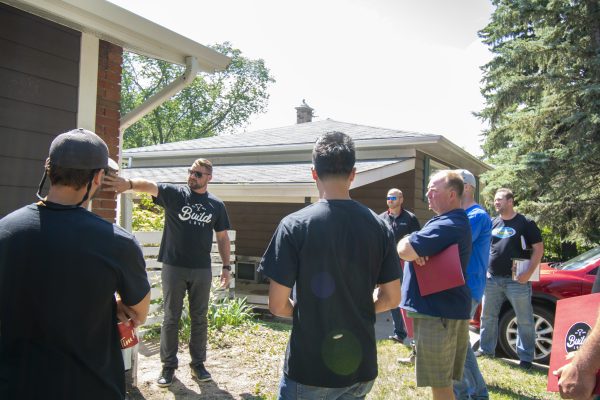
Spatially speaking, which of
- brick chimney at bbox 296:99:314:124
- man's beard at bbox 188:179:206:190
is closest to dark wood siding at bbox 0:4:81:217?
man's beard at bbox 188:179:206:190

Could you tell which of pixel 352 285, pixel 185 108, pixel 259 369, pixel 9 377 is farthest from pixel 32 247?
pixel 185 108

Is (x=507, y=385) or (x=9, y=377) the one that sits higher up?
(x=9, y=377)

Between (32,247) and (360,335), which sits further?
(360,335)

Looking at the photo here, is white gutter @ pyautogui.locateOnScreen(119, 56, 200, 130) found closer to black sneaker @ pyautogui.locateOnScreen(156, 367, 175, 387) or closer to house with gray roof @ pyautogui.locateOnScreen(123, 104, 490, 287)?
black sneaker @ pyautogui.locateOnScreen(156, 367, 175, 387)

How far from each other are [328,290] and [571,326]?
135 centimetres

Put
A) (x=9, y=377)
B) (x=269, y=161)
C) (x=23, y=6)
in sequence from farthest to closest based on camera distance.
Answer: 1. (x=269, y=161)
2. (x=23, y=6)
3. (x=9, y=377)

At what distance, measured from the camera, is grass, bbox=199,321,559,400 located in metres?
4.48

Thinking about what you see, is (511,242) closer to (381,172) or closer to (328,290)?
(381,172)

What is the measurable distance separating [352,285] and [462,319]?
1460 millimetres

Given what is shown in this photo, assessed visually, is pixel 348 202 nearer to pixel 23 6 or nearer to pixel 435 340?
pixel 435 340

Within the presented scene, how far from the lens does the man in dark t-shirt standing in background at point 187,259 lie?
4.30 meters

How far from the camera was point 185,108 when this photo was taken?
128ft

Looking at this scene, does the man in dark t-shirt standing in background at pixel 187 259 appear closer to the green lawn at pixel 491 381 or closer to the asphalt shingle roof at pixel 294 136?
the green lawn at pixel 491 381

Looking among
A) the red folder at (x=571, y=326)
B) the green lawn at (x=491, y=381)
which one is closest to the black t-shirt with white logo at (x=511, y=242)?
the green lawn at (x=491, y=381)
